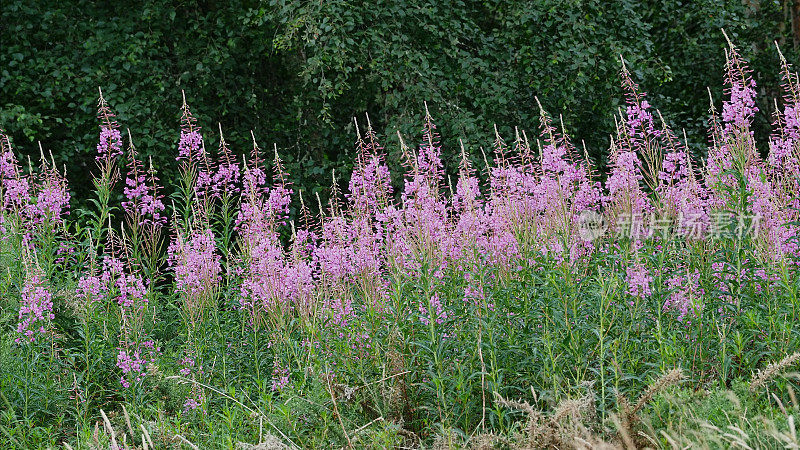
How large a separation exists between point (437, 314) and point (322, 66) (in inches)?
201

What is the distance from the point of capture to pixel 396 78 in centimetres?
871

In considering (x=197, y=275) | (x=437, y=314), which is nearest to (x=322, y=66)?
(x=197, y=275)

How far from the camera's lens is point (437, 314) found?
399cm

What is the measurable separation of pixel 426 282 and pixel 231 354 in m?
1.57

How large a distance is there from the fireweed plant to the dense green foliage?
387 cm

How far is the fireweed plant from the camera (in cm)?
381

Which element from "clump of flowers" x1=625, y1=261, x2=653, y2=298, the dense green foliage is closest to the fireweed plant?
"clump of flowers" x1=625, y1=261, x2=653, y2=298

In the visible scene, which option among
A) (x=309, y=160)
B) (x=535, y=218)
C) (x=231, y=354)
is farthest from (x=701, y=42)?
(x=231, y=354)

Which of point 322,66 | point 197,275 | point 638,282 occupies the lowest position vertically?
point 638,282

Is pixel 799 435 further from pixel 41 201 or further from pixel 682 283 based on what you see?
pixel 41 201

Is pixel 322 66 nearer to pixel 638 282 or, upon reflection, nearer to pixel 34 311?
pixel 34 311

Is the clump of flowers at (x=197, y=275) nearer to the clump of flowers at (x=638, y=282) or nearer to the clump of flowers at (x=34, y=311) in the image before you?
the clump of flowers at (x=34, y=311)

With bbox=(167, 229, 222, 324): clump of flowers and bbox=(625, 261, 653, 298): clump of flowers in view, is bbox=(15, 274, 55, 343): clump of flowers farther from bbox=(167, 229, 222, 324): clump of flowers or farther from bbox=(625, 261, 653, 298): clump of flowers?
bbox=(625, 261, 653, 298): clump of flowers

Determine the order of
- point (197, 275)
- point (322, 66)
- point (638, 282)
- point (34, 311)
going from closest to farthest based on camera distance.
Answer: point (638, 282) → point (34, 311) → point (197, 275) → point (322, 66)
